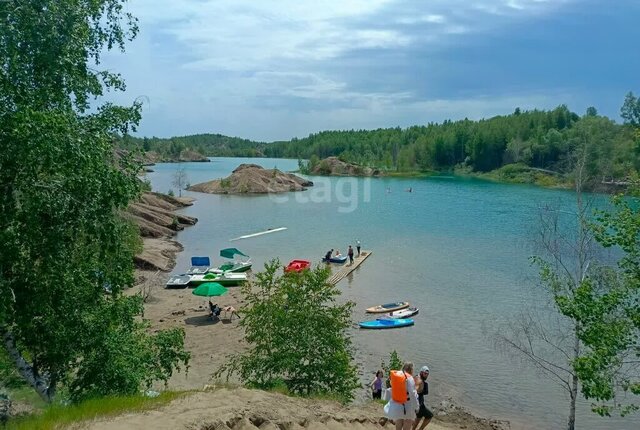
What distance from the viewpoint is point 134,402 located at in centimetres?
1029

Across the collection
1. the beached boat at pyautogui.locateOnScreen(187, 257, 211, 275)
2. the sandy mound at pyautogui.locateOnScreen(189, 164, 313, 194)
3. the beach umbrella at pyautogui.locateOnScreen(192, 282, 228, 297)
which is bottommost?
the beached boat at pyautogui.locateOnScreen(187, 257, 211, 275)

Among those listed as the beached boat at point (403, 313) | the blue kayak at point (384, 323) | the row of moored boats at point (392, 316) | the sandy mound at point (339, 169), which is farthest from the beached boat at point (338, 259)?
the sandy mound at point (339, 169)

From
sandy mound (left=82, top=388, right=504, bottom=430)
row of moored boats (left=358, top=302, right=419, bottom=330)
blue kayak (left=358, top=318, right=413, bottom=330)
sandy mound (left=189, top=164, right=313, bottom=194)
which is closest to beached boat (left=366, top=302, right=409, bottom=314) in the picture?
row of moored boats (left=358, top=302, right=419, bottom=330)

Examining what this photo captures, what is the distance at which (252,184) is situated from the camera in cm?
12512

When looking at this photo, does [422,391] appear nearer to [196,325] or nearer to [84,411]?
[84,411]

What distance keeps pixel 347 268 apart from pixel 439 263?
8.63m

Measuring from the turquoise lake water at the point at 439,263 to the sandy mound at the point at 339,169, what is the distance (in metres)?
64.0

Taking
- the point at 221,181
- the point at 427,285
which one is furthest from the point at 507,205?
the point at 221,181

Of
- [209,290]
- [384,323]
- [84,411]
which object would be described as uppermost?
[84,411]

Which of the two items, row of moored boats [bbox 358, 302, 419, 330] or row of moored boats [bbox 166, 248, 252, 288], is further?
row of moored boats [bbox 166, 248, 252, 288]

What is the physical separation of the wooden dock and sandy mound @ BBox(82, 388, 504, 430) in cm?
2708

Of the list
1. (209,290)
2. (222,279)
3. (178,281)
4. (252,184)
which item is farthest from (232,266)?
(252,184)

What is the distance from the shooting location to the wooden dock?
4294 centimetres

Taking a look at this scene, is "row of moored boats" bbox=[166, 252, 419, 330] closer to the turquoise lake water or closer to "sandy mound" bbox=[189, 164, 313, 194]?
the turquoise lake water
